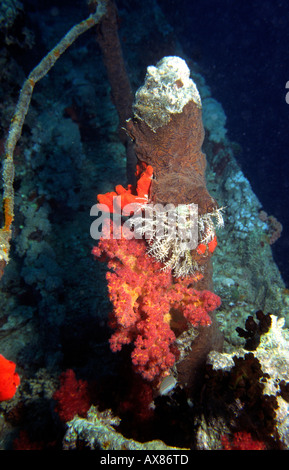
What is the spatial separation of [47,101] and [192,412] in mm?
8371

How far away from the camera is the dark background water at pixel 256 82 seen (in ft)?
33.6

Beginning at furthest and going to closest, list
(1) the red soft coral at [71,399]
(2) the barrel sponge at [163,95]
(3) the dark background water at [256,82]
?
(3) the dark background water at [256,82] → (1) the red soft coral at [71,399] → (2) the barrel sponge at [163,95]

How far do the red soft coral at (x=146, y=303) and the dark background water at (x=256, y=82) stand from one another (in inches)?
→ 305

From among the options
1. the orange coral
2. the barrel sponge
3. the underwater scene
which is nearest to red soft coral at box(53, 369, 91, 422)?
the underwater scene

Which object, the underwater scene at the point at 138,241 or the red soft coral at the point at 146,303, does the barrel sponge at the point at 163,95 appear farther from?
the red soft coral at the point at 146,303

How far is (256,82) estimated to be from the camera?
11.2 metres

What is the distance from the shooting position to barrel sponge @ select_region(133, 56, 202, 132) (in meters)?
2.42

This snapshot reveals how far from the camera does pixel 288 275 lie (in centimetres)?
905

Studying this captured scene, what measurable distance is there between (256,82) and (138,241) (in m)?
12.4

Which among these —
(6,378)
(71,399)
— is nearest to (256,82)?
(71,399)

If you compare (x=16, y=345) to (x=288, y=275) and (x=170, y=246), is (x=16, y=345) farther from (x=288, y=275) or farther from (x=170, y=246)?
(x=288, y=275)


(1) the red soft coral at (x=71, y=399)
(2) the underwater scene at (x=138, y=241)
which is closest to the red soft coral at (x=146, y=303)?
(2) the underwater scene at (x=138, y=241)

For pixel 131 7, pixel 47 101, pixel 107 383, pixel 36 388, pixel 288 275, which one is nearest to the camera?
pixel 107 383
